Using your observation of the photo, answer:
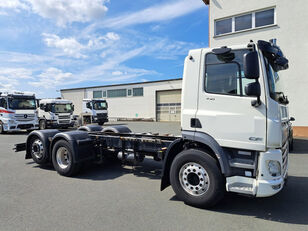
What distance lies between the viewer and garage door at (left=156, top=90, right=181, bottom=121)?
28375 millimetres

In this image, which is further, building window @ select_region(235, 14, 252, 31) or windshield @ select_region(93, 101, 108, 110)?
windshield @ select_region(93, 101, 108, 110)

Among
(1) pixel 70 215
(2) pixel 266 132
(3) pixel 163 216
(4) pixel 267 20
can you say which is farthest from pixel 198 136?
(4) pixel 267 20

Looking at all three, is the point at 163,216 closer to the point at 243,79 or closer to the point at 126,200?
the point at 126,200

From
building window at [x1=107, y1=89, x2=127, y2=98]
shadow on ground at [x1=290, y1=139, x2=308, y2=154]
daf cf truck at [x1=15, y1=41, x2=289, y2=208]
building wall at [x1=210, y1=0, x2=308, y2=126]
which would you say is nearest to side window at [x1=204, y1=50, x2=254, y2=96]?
daf cf truck at [x1=15, y1=41, x2=289, y2=208]

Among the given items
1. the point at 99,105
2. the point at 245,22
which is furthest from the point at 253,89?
the point at 99,105

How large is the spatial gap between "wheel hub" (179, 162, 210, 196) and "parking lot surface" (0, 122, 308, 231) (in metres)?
0.31

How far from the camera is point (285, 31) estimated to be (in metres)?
11.8

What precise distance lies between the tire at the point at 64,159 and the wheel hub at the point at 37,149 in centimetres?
74

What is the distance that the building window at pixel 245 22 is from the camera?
12273 millimetres

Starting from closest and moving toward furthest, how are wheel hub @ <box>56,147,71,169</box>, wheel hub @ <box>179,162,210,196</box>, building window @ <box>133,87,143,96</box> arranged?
wheel hub @ <box>179,162,210,196</box>
wheel hub @ <box>56,147,71,169</box>
building window @ <box>133,87,143,96</box>

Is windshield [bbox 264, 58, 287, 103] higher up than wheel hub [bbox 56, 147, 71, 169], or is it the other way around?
windshield [bbox 264, 58, 287, 103]

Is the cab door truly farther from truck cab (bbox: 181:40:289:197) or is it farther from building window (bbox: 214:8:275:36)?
building window (bbox: 214:8:275:36)

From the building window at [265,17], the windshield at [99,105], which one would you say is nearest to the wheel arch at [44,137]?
the building window at [265,17]

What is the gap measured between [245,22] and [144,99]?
19.8m
